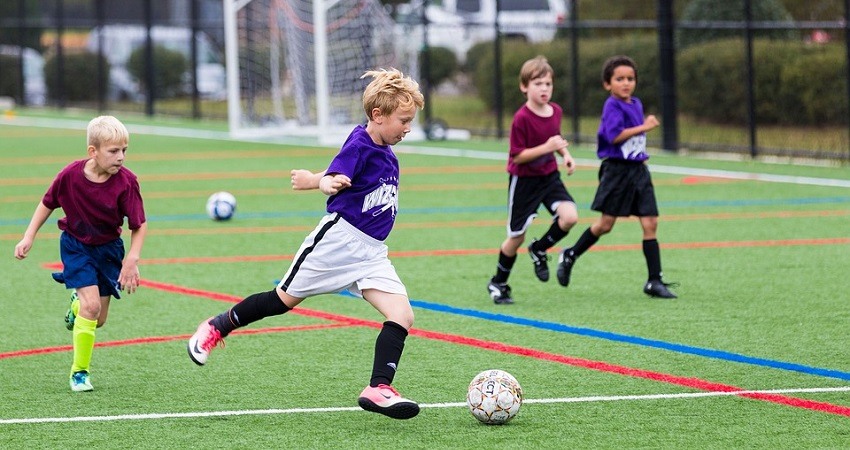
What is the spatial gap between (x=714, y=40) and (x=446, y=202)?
7118 millimetres

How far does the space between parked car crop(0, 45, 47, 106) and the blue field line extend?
32786 mm

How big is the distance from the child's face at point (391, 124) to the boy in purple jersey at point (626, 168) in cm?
338

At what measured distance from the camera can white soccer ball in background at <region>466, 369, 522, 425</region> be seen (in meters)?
6.06

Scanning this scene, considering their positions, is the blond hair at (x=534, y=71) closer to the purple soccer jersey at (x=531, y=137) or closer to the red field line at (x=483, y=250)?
the purple soccer jersey at (x=531, y=137)

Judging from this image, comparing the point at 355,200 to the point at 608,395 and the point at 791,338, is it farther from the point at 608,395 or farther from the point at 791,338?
the point at 791,338

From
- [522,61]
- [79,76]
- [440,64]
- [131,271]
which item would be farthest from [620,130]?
[79,76]

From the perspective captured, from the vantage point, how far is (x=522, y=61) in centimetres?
2539

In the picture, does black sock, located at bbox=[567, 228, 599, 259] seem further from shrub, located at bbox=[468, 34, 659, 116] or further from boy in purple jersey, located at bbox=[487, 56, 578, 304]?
shrub, located at bbox=[468, 34, 659, 116]

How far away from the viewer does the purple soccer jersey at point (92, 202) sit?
696cm

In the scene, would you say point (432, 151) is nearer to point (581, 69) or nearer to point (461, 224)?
point (581, 69)

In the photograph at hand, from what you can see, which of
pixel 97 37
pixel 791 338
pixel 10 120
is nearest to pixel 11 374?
pixel 791 338

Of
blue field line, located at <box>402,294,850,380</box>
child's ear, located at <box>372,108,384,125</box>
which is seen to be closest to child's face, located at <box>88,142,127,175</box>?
child's ear, located at <box>372,108,384,125</box>

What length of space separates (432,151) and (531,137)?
13425 mm

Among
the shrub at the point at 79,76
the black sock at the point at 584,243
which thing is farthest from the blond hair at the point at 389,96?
the shrub at the point at 79,76
